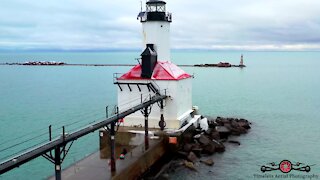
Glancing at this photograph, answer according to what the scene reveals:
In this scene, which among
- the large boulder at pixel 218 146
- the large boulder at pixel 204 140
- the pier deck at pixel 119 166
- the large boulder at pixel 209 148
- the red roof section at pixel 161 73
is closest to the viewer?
the pier deck at pixel 119 166

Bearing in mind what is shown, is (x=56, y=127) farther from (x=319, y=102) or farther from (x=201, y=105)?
(x=319, y=102)

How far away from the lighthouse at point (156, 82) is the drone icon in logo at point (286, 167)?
6.40 metres

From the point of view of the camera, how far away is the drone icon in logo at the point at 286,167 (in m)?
23.0

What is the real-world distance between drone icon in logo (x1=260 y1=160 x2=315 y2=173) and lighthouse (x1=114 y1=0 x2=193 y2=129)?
21.0 ft

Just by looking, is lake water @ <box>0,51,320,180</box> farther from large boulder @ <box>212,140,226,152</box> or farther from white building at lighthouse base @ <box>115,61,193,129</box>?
white building at lighthouse base @ <box>115,61,193,129</box>

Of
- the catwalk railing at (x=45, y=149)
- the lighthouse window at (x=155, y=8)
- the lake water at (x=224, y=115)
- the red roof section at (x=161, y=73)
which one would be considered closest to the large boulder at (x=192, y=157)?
the lake water at (x=224, y=115)

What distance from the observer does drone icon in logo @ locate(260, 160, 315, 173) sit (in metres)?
23.0

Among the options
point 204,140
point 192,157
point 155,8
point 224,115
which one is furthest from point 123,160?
point 224,115

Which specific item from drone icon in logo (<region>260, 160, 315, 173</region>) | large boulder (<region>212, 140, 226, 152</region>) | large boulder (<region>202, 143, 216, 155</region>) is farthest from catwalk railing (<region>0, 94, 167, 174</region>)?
drone icon in logo (<region>260, 160, 315, 173</region>)

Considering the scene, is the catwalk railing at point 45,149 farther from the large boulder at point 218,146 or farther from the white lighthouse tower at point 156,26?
the white lighthouse tower at point 156,26

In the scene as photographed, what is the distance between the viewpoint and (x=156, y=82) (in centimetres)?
2614

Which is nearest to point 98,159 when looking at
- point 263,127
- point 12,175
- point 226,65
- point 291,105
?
point 12,175

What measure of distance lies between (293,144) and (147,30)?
47.1 ft

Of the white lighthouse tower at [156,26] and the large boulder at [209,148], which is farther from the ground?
the white lighthouse tower at [156,26]
